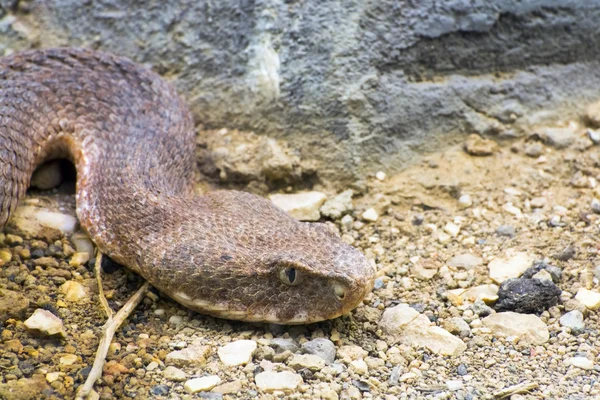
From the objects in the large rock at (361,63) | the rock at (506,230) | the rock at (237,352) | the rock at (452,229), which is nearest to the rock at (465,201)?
the rock at (452,229)

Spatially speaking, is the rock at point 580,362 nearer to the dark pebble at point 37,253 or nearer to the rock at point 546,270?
the rock at point 546,270

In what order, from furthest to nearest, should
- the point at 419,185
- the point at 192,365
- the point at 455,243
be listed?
the point at 419,185, the point at 455,243, the point at 192,365

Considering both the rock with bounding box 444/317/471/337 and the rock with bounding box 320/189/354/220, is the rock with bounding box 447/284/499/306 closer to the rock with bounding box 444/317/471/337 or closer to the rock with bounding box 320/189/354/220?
the rock with bounding box 444/317/471/337

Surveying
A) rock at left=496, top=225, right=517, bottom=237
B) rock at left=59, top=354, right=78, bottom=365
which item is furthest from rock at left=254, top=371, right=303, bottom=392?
rock at left=496, top=225, right=517, bottom=237

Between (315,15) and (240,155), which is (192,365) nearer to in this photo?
(240,155)

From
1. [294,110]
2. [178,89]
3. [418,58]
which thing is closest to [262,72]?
[294,110]

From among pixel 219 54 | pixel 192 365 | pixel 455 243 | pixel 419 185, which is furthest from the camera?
pixel 219 54

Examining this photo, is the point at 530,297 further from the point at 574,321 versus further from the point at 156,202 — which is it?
the point at 156,202

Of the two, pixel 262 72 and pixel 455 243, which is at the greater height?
pixel 262 72
